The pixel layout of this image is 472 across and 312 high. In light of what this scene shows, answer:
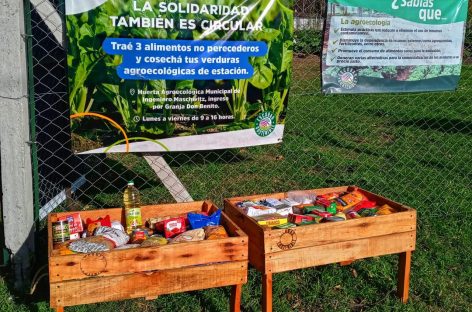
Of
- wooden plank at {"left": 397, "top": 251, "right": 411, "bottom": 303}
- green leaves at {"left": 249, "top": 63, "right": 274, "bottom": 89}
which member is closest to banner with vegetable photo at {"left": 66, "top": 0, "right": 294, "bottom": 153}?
green leaves at {"left": 249, "top": 63, "right": 274, "bottom": 89}

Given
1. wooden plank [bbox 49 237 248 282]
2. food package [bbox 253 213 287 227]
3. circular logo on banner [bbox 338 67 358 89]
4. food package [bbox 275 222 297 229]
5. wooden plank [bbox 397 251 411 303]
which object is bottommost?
wooden plank [bbox 397 251 411 303]

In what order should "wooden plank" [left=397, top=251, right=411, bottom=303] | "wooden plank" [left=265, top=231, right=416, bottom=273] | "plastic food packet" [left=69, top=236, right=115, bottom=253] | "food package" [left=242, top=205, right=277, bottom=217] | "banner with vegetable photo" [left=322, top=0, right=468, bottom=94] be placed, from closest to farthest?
"plastic food packet" [left=69, top=236, right=115, bottom=253], "wooden plank" [left=265, top=231, right=416, bottom=273], "food package" [left=242, top=205, right=277, bottom=217], "wooden plank" [left=397, top=251, right=411, bottom=303], "banner with vegetable photo" [left=322, top=0, right=468, bottom=94]

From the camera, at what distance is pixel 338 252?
10.3ft

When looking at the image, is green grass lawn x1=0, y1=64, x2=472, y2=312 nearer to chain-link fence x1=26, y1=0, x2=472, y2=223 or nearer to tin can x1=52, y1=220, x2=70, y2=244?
chain-link fence x1=26, y1=0, x2=472, y2=223

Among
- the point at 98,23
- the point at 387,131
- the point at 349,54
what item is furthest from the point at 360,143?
the point at 98,23

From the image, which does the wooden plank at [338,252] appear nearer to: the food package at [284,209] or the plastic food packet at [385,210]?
the plastic food packet at [385,210]

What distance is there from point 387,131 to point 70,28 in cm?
611

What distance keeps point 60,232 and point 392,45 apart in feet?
9.05

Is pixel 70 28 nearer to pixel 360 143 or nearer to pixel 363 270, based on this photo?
pixel 363 270

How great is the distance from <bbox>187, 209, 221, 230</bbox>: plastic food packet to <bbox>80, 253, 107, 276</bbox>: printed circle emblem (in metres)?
0.67

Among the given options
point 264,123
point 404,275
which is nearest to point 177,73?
point 264,123

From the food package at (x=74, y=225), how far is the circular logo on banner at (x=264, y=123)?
1350 millimetres

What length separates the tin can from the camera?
117 inches

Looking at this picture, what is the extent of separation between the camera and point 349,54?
154 inches
